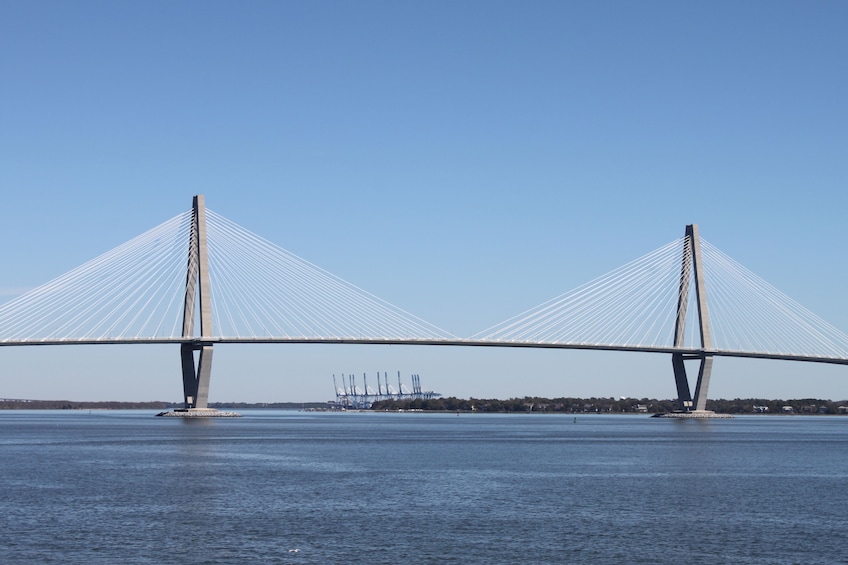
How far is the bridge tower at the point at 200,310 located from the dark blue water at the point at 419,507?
20.7m

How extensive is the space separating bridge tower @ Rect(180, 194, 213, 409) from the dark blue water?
20744mm

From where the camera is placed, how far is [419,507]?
82.4ft

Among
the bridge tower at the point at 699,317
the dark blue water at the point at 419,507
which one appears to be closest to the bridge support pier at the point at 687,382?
the bridge tower at the point at 699,317

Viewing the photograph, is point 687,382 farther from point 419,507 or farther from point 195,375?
point 419,507

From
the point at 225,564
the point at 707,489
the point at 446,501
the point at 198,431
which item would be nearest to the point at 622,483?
the point at 707,489

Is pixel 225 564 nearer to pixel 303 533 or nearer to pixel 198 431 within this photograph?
pixel 303 533

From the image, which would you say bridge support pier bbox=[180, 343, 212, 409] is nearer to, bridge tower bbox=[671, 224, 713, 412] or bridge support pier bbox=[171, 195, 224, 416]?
bridge support pier bbox=[171, 195, 224, 416]

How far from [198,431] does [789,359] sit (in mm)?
41678

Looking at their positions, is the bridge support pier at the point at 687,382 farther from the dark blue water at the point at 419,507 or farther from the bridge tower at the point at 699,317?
the dark blue water at the point at 419,507

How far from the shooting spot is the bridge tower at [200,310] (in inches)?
2527

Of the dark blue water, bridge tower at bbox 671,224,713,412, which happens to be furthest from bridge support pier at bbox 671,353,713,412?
the dark blue water

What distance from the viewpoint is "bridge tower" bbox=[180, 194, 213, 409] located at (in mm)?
64188

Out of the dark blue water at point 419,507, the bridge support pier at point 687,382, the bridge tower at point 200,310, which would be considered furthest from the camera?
the bridge support pier at point 687,382

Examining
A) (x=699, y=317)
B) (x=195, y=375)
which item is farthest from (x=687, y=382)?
(x=195, y=375)
